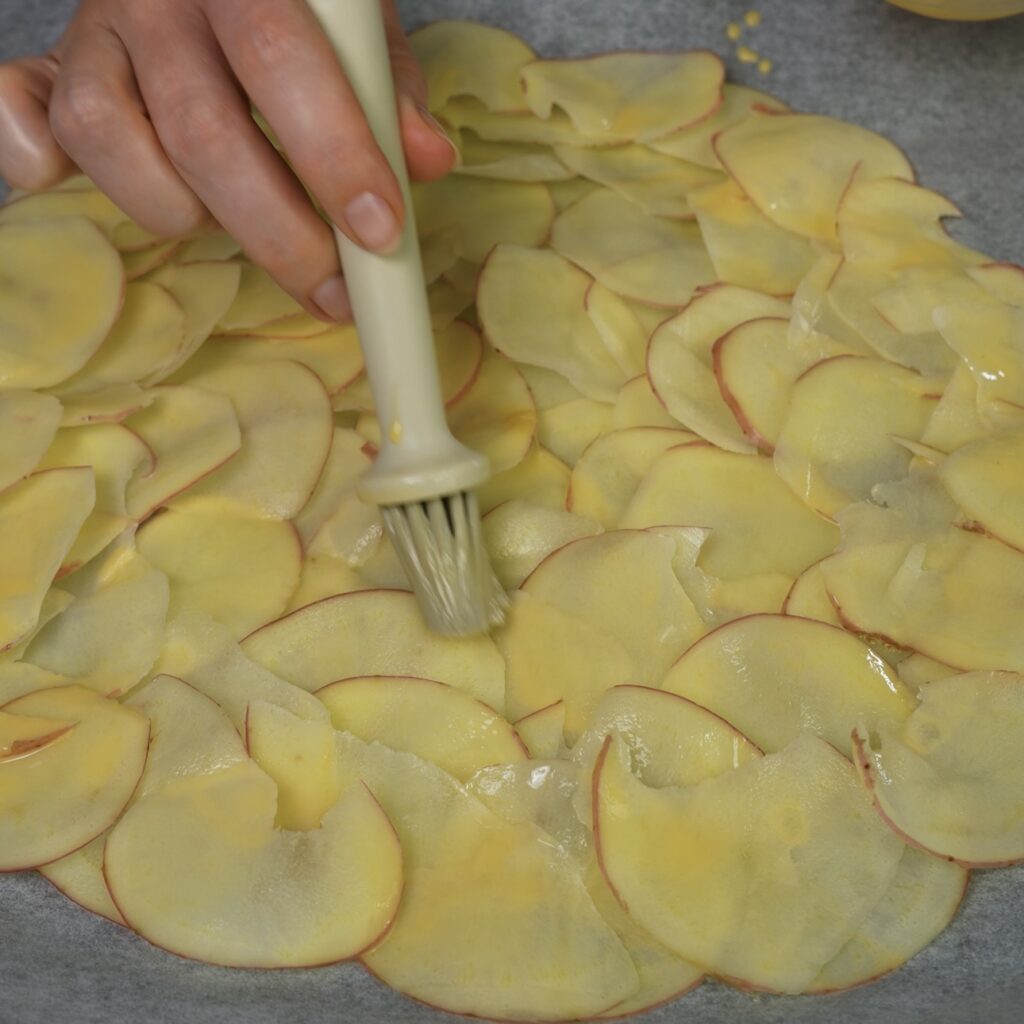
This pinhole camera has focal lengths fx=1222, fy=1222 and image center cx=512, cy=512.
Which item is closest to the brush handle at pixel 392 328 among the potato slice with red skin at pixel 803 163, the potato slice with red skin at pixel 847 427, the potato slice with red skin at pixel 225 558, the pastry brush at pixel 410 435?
the pastry brush at pixel 410 435

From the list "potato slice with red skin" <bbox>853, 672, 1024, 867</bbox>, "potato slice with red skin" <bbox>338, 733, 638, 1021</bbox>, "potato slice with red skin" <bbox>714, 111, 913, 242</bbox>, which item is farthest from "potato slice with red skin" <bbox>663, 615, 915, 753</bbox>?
"potato slice with red skin" <bbox>714, 111, 913, 242</bbox>

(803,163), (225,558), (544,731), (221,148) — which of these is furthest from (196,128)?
(803,163)

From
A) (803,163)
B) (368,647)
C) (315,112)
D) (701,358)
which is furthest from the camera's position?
(803,163)

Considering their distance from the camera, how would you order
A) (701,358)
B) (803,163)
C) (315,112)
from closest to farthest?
(315,112), (701,358), (803,163)

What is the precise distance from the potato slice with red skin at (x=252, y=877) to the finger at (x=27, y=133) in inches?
15.4

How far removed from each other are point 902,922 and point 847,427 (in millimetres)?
291

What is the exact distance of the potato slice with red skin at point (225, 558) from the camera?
2.31 ft

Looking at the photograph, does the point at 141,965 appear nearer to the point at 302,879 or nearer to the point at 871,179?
the point at 302,879

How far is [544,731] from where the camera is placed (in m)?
0.63

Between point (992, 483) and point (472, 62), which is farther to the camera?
point (472, 62)

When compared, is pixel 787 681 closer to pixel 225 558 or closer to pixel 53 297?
pixel 225 558

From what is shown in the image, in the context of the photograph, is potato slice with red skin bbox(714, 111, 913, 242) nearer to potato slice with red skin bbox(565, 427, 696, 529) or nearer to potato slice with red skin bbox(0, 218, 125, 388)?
potato slice with red skin bbox(565, 427, 696, 529)

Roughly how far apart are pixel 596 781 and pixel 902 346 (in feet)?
1.18

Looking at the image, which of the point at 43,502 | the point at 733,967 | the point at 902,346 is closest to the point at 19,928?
the point at 43,502
